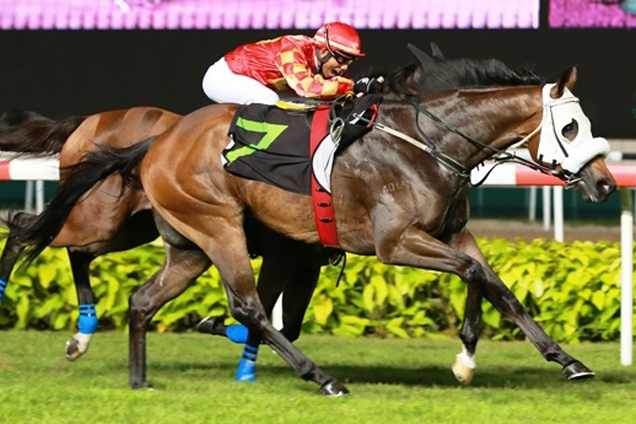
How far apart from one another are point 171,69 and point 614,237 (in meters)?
3.61

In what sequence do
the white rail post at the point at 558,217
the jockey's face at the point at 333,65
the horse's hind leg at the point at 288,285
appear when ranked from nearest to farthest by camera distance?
the jockey's face at the point at 333,65 < the horse's hind leg at the point at 288,285 < the white rail post at the point at 558,217

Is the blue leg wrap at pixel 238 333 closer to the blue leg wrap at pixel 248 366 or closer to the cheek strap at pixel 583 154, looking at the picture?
the blue leg wrap at pixel 248 366

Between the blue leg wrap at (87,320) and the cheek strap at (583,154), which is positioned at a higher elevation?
the cheek strap at (583,154)

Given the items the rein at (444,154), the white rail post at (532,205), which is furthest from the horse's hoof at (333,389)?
the white rail post at (532,205)

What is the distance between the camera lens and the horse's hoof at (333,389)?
5.46 m

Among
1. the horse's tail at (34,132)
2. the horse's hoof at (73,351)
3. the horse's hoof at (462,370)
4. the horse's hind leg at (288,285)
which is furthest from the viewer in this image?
the horse's tail at (34,132)

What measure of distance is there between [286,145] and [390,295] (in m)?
1.73

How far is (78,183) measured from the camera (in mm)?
6145

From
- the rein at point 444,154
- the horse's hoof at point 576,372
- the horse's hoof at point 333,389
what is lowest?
the horse's hoof at point 333,389

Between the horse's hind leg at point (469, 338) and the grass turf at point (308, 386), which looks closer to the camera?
the grass turf at point (308, 386)

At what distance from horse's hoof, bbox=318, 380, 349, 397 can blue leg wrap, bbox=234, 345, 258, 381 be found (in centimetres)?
60

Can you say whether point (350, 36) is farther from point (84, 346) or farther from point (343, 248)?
point (84, 346)

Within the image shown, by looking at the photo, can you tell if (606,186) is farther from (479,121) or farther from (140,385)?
(140,385)

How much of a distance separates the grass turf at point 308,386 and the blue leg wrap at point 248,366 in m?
0.06
